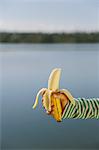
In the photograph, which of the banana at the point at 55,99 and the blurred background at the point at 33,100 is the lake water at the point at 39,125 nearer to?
the blurred background at the point at 33,100

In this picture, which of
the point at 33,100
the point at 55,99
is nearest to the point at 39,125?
the point at 33,100

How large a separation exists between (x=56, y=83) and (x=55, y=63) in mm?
1255

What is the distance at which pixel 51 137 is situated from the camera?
4.89 feet

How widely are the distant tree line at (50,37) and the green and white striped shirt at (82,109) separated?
60 cm

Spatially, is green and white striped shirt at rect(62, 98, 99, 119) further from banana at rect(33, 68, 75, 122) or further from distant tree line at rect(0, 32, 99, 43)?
distant tree line at rect(0, 32, 99, 43)

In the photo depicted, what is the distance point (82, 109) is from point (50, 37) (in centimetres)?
70

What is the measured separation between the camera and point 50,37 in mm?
1354

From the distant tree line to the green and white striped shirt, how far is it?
0.60m

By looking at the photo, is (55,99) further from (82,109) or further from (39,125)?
(39,125)

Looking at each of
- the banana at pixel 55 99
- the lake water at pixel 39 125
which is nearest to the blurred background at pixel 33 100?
the lake water at pixel 39 125

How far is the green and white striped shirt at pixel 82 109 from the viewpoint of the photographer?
0.71m

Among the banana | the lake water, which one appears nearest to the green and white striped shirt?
the banana
